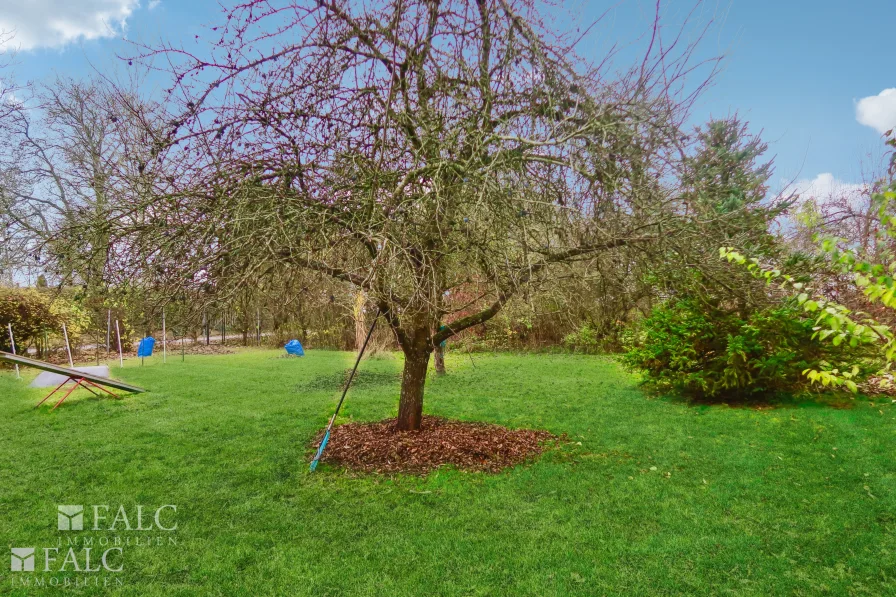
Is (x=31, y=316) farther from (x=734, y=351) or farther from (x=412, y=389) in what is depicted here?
(x=734, y=351)

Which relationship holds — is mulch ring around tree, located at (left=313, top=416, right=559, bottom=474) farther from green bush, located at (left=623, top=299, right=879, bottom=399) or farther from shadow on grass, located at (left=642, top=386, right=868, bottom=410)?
shadow on grass, located at (left=642, top=386, right=868, bottom=410)

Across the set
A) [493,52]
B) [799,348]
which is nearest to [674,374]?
[799,348]

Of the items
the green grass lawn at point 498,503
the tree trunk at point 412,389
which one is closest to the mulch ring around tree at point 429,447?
the tree trunk at point 412,389

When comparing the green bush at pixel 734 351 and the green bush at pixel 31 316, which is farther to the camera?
the green bush at pixel 31 316

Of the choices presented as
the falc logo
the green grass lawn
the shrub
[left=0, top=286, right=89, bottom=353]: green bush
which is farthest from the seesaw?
the shrub

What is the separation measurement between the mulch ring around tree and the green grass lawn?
238mm

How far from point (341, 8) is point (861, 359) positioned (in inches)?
317

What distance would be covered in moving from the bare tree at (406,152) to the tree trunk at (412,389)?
1.23 meters

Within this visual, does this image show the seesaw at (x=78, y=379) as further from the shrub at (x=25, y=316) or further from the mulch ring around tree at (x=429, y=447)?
the shrub at (x=25, y=316)

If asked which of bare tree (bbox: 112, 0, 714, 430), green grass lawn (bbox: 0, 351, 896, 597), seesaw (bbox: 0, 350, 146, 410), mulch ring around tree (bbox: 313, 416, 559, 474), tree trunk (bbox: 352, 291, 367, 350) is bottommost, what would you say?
green grass lawn (bbox: 0, 351, 896, 597)

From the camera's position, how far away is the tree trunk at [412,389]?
16.8ft

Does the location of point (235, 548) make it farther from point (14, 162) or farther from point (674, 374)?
point (14, 162)

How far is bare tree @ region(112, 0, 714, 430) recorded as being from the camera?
3295 millimetres

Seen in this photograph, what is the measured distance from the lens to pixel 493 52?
4059mm
